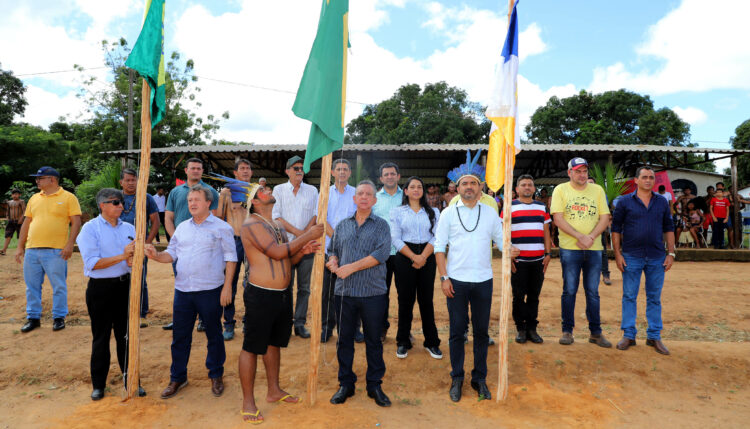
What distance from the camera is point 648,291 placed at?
480 centimetres

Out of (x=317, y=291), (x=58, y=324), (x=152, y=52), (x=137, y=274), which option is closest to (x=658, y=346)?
(x=317, y=291)

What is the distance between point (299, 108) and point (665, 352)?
4718 millimetres

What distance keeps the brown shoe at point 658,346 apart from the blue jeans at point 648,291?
0.05 m

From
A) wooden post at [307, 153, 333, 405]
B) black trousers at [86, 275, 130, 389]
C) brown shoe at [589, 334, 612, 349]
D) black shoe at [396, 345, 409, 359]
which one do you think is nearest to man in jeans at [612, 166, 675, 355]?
brown shoe at [589, 334, 612, 349]

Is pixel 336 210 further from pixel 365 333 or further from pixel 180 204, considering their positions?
pixel 180 204

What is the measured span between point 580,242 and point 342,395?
10.2ft

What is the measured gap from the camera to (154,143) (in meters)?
23.3

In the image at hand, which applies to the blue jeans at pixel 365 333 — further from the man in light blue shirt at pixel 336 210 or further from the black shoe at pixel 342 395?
the man in light blue shirt at pixel 336 210

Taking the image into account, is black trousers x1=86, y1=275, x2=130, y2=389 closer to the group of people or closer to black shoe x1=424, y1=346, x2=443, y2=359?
the group of people

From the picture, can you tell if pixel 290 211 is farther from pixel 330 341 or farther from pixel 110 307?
pixel 110 307

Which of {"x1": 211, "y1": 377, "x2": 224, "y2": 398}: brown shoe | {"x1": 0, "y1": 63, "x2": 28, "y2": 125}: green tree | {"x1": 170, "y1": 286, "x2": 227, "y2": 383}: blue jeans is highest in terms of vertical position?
{"x1": 0, "y1": 63, "x2": 28, "y2": 125}: green tree

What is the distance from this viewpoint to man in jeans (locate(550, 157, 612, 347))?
15.5ft

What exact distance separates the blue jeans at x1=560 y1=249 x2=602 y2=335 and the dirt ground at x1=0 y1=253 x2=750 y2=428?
31cm

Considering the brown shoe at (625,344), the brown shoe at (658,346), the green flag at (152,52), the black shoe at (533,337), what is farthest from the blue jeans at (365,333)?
the brown shoe at (658,346)
